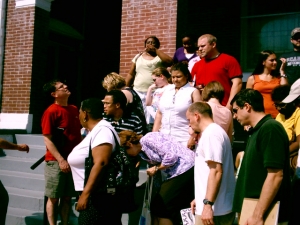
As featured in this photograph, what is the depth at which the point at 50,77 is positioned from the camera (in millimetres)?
11719

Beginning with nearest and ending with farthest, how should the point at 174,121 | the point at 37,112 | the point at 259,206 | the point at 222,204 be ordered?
the point at 259,206
the point at 222,204
the point at 174,121
the point at 37,112

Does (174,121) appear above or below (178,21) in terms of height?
below

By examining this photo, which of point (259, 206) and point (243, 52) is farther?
point (243, 52)

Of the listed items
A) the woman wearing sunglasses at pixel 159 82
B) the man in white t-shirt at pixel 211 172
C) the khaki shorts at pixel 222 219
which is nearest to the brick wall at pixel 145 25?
the woman wearing sunglasses at pixel 159 82

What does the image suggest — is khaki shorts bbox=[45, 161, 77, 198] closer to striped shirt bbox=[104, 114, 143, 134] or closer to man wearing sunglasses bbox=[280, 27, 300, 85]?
striped shirt bbox=[104, 114, 143, 134]

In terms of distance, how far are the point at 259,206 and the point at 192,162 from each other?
1447 millimetres

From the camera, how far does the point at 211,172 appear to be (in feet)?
10.4

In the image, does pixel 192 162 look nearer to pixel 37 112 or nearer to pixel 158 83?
pixel 158 83

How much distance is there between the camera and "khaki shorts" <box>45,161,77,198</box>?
16.4 ft

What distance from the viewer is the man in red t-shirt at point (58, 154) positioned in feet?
16.4

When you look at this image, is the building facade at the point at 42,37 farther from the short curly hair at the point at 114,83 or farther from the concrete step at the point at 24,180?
the short curly hair at the point at 114,83

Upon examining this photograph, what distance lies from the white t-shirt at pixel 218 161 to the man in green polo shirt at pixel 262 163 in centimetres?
26

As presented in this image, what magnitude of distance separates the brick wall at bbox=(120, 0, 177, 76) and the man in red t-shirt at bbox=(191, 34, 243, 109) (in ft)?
6.47

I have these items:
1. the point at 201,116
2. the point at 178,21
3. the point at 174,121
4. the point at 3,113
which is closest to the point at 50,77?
the point at 3,113
